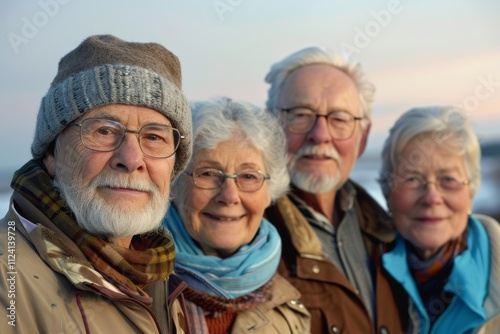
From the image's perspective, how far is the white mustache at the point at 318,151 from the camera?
3.99 metres

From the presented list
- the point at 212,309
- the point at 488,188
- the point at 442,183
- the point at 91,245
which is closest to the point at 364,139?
→ the point at 442,183

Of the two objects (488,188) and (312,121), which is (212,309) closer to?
(312,121)

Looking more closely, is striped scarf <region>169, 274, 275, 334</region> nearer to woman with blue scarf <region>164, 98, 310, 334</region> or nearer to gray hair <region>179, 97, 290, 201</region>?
woman with blue scarf <region>164, 98, 310, 334</region>

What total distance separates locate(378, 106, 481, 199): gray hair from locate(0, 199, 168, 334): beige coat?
2018 mm

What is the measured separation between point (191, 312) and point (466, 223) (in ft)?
5.84

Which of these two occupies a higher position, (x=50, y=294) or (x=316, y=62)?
(x=316, y=62)

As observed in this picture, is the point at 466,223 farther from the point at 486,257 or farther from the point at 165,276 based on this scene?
the point at 165,276

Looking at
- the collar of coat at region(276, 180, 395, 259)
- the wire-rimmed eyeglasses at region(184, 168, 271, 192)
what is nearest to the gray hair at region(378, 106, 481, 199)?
the collar of coat at region(276, 180, 395, 259)

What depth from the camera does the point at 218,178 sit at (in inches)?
132

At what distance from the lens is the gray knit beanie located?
2549 mm

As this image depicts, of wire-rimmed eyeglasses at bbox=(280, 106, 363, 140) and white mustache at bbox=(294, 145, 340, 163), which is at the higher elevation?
wire-rimmed eyeglasses at bbox=(280, 106, 363, 140)

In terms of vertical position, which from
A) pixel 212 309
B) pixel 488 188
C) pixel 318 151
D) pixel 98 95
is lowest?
pixel 488 188

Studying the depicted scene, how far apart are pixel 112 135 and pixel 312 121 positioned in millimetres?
1664

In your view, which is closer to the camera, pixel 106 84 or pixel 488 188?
pixel 106 84
